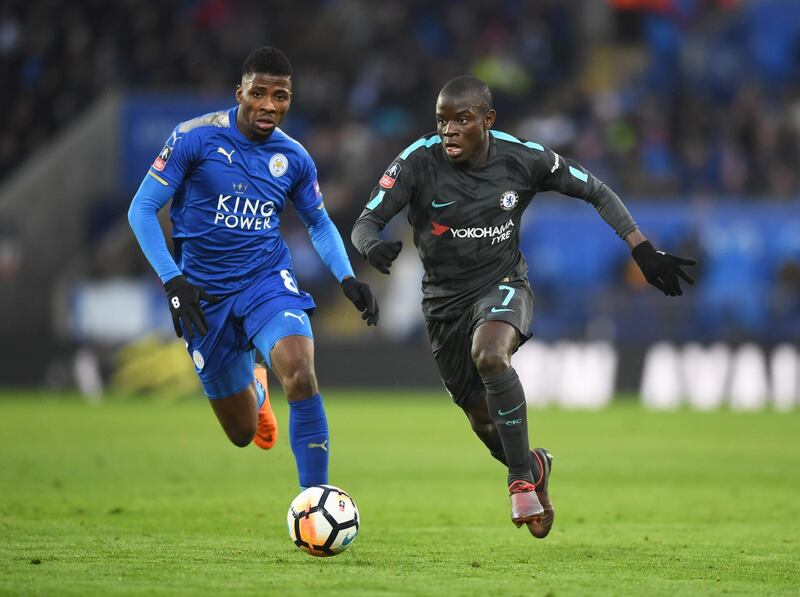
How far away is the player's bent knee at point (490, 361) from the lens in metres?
7.61

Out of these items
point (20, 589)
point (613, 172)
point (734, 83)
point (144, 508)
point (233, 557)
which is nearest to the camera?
point (20, 589)

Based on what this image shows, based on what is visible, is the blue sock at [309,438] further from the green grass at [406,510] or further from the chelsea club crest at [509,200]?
the chelsea club crest at [509,200]

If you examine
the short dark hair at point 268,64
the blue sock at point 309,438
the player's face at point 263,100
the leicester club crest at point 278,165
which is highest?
the short dark hair at point 268,64

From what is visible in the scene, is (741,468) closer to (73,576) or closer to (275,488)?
(275,488)

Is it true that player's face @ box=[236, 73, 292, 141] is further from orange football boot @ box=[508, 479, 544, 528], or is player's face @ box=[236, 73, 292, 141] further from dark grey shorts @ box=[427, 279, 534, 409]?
orange football boot @ box=[508, 479, 544, 528]

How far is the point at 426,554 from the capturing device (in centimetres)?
762

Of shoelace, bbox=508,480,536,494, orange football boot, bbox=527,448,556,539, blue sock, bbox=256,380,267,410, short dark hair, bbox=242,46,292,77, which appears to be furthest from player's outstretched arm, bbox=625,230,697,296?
blue sock, bbox=256,380,267,410

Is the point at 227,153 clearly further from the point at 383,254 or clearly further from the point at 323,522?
the point at 323,522

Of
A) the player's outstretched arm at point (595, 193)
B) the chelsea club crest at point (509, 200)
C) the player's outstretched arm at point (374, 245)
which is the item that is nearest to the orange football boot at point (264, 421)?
the player's outstretched arm at point (374, 245)

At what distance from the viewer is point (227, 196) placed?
8.05 meters

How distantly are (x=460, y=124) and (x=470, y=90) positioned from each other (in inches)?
7.4

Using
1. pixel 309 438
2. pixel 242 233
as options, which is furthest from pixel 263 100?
pixel 309 438

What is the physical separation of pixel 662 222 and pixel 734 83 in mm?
5643

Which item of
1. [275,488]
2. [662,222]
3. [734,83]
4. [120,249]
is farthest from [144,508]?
[734,83]
